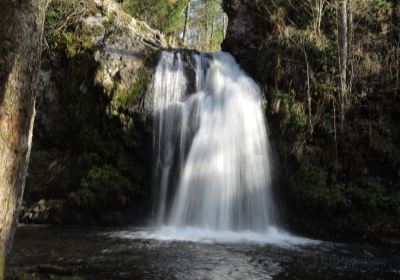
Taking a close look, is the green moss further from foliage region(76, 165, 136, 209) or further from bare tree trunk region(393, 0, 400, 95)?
foliage region(76, 165, 136, 209)

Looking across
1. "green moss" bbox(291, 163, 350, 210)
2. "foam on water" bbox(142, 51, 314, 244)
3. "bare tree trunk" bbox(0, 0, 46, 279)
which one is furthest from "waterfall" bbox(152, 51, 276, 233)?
"bare tree trunk" bbox(0, 0, 46, 279)

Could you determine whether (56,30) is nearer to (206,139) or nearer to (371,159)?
(206,139)

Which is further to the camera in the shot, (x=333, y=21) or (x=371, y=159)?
(x=333, y=21)

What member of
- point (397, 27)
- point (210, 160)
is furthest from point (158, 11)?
point (210, 160)

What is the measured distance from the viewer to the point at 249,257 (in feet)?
20.5

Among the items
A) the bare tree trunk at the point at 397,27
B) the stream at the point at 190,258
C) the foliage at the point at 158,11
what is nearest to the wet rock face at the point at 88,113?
the stream at the point at 190,258

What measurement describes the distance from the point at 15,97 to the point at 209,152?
6.75 metres

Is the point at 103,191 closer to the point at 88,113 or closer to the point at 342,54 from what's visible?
the point at 88,113

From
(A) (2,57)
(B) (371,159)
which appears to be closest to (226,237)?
(B) (371,159)

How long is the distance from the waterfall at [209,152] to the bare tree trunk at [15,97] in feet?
19.6

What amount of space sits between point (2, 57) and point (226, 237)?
5.98 m

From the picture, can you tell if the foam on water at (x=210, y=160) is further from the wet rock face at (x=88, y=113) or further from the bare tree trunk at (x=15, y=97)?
the bare tree trunk at (x=15, y=97)

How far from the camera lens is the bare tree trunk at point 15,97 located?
2.85 metres

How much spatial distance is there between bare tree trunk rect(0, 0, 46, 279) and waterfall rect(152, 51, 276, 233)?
19.6ft
